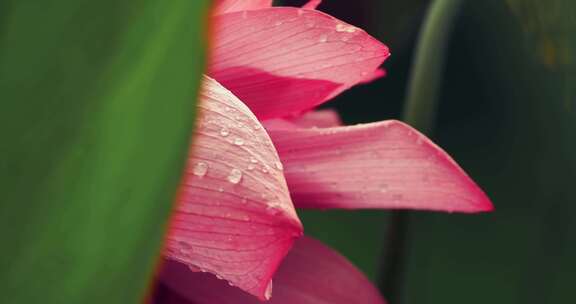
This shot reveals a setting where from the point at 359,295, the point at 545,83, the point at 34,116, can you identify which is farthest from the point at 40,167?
the point at 545,83

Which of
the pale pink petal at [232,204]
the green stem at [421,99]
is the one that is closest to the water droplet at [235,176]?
the pale pink petal at [232,204]

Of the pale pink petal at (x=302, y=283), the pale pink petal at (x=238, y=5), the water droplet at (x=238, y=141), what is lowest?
the pale pink petal at (x=302, y=283)

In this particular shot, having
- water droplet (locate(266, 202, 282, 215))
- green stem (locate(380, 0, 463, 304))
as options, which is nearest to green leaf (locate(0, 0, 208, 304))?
water droplet (locate(266, 202, 282, 215))

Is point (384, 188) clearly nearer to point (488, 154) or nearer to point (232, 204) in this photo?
point (232, 204)

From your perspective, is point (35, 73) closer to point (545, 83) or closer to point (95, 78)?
point (95, 78)

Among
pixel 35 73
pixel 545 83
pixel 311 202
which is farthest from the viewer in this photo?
pixel 545 83

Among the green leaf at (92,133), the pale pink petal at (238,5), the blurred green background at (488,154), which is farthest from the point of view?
the blurred green background at (488,154)

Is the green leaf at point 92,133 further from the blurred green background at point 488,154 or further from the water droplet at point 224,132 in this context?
the blurred green background at point 488,154

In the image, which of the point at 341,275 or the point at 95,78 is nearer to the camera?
the point at 95,78
